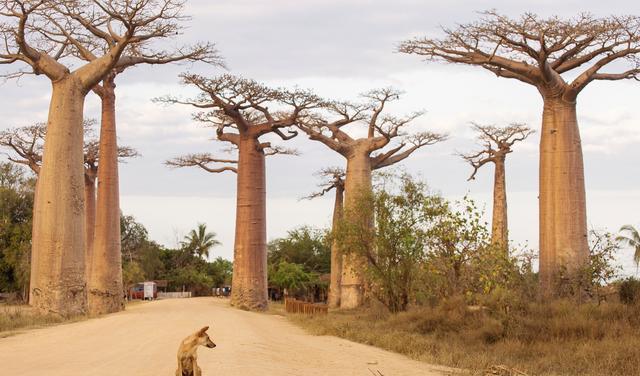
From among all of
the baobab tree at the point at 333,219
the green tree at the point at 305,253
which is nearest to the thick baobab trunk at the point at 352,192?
the baobab tree at the point at 333,219

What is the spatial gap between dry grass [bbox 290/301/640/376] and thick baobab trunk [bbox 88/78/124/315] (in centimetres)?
775

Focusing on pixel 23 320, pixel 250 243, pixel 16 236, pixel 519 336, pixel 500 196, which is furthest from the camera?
pixel 16 236

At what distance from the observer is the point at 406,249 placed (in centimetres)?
1719

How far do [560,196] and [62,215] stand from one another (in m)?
9.14

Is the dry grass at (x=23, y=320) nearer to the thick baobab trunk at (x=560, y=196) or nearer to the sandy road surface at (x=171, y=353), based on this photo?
the sandy road surface at (x=171, y=353)

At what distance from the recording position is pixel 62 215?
663 inches

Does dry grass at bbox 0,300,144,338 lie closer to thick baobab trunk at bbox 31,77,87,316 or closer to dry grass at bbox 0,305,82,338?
dry grass at bbox 0,305,82,338

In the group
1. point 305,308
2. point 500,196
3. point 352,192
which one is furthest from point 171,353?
point 500,196

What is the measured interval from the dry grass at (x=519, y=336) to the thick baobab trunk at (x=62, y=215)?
477cm

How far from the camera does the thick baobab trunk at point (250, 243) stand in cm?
2383

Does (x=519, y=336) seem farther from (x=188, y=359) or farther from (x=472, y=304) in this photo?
(x=188, y=359)

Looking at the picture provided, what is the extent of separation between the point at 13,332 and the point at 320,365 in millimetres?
6109

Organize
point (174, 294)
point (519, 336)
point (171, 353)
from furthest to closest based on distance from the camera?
point (174, 294) < point (519, 336) < point (171, 353)

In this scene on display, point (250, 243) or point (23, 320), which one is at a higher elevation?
point (250, 243)
